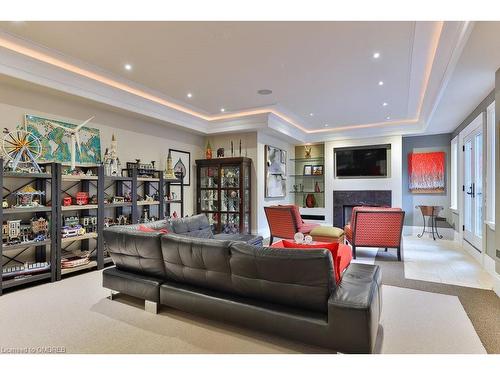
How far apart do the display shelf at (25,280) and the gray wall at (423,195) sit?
25.1ft

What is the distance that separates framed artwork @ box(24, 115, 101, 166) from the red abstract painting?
7.19 m

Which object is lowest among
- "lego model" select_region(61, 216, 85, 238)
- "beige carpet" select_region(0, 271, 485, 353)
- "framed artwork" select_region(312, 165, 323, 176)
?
"beige carpet" select_region(0, 271, 485, 353)

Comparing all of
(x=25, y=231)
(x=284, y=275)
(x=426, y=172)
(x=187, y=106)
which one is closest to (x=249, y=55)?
(x=187, y=106)

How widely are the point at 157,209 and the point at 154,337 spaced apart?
12.2 feet

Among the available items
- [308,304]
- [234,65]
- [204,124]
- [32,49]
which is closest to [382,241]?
[308,304]

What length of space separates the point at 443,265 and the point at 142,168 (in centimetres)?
520

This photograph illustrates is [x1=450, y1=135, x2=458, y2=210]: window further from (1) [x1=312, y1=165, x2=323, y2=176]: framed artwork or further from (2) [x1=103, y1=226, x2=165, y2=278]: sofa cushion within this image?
(2) [x1=103, y1=226, x2=165, y2=278]: sofa cushion

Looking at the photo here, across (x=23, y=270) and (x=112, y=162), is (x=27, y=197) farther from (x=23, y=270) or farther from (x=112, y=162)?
(x=112, y=162)

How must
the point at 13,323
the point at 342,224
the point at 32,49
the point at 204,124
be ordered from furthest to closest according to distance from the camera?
the point at 342,224, the point at 204,124, the point at 32,49, the point at 13,323

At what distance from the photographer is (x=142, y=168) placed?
17.0 ft

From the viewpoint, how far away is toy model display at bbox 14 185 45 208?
3471 mm

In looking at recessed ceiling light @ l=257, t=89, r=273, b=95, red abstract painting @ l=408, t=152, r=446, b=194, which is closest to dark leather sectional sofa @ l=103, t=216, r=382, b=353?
recessed ceiling light @ l=257, t=89, r=273, b=95

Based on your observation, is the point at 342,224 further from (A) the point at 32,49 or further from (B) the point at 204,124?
(A) the point at 32,49
